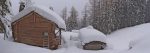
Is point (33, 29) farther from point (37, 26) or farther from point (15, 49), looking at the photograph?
point (15, 49)

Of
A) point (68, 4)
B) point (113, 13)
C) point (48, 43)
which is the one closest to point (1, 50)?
point (48, 43)

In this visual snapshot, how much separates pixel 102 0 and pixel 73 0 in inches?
3768

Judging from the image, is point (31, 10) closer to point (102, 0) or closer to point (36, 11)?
point (36, 11)

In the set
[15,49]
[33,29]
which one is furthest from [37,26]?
[15,49]

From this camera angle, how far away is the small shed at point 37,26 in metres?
33.3

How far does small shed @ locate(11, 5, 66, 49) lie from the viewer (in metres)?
33.3

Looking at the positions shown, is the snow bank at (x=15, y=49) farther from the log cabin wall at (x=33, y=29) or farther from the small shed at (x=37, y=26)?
the log cabin wall at (x=33, y=29)

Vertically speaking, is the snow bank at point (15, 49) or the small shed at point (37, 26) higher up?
the small shed at point (37, 26)

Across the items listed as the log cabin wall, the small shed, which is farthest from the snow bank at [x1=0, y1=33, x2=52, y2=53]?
the log cabin wall

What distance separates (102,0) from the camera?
7000cm

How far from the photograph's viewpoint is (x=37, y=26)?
33750 millimetres

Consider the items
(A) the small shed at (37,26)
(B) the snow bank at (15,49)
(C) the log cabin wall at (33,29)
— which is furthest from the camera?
(C) the log cabin wall at (33,29)

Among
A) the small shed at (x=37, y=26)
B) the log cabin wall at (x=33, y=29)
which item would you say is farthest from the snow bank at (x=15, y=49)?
the log cabin wall at (x=33, y=29)

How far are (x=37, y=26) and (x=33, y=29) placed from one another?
577mm
